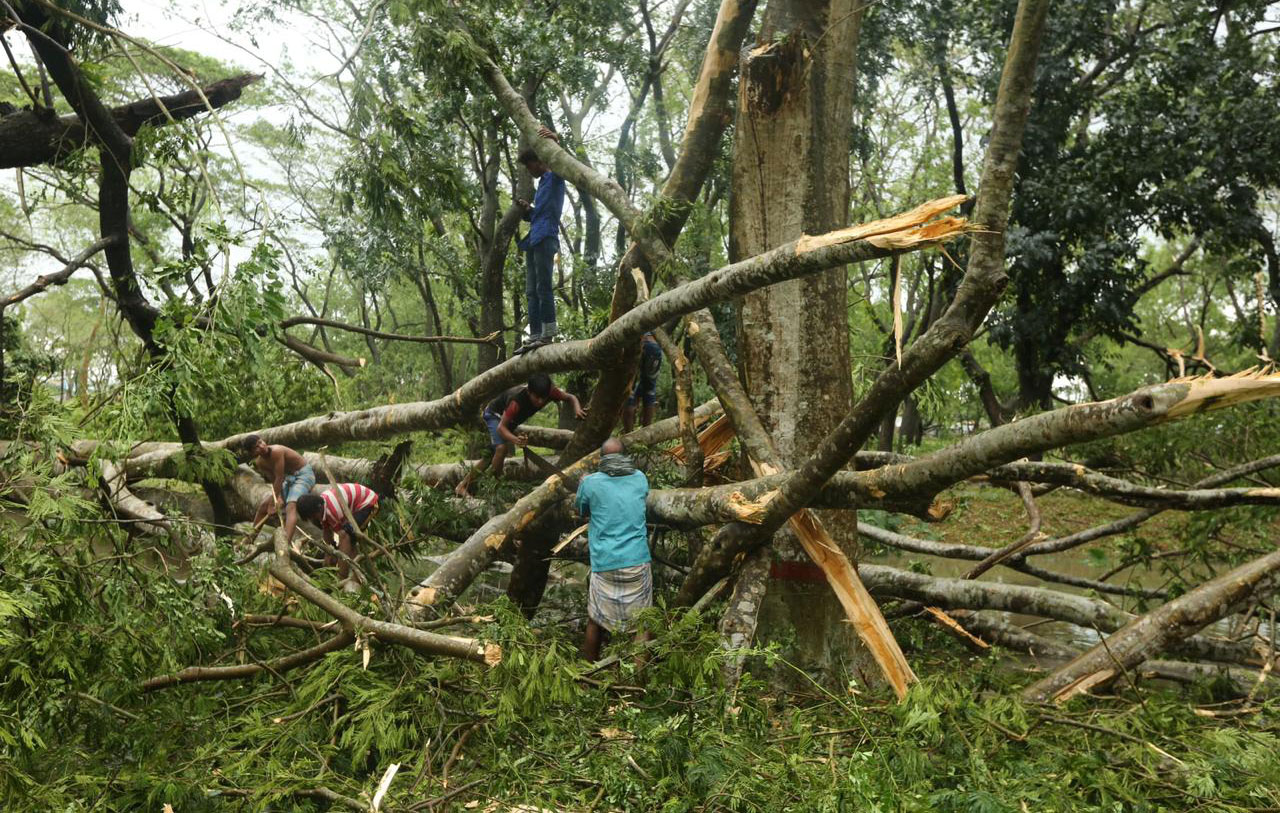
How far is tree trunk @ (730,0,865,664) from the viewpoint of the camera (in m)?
5.62

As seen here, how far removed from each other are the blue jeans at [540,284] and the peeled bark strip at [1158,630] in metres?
3.90

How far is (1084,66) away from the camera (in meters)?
14.9

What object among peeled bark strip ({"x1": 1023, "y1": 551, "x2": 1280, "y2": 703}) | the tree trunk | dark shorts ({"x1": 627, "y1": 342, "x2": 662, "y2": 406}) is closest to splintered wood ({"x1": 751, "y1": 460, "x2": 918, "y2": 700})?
the tree trunk

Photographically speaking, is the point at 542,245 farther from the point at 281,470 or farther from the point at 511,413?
the point at 281,470

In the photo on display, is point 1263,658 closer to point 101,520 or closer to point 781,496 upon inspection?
point 781,496

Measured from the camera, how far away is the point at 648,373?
7.23m

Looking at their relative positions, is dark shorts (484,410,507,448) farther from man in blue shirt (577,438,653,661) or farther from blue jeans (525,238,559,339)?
man in blue shirt (577,438,653,661)

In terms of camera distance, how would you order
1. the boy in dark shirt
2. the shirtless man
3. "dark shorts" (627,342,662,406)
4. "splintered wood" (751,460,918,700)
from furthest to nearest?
"dark shorts" (627,342,662,406)
the boy in dark shirt
the shirtless man
"splintered wood" (751,460,918,700)

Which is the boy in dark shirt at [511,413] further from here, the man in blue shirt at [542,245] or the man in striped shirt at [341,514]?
the man in striped shirt at [341,514]

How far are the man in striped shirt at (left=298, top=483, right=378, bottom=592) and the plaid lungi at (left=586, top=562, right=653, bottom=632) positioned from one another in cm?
135

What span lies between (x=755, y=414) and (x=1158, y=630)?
230 cm

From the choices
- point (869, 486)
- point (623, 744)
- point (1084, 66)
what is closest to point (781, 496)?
point (869, 486)

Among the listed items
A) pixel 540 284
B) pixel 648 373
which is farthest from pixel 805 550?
pixel 540 284

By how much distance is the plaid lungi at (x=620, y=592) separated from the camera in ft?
18.0
